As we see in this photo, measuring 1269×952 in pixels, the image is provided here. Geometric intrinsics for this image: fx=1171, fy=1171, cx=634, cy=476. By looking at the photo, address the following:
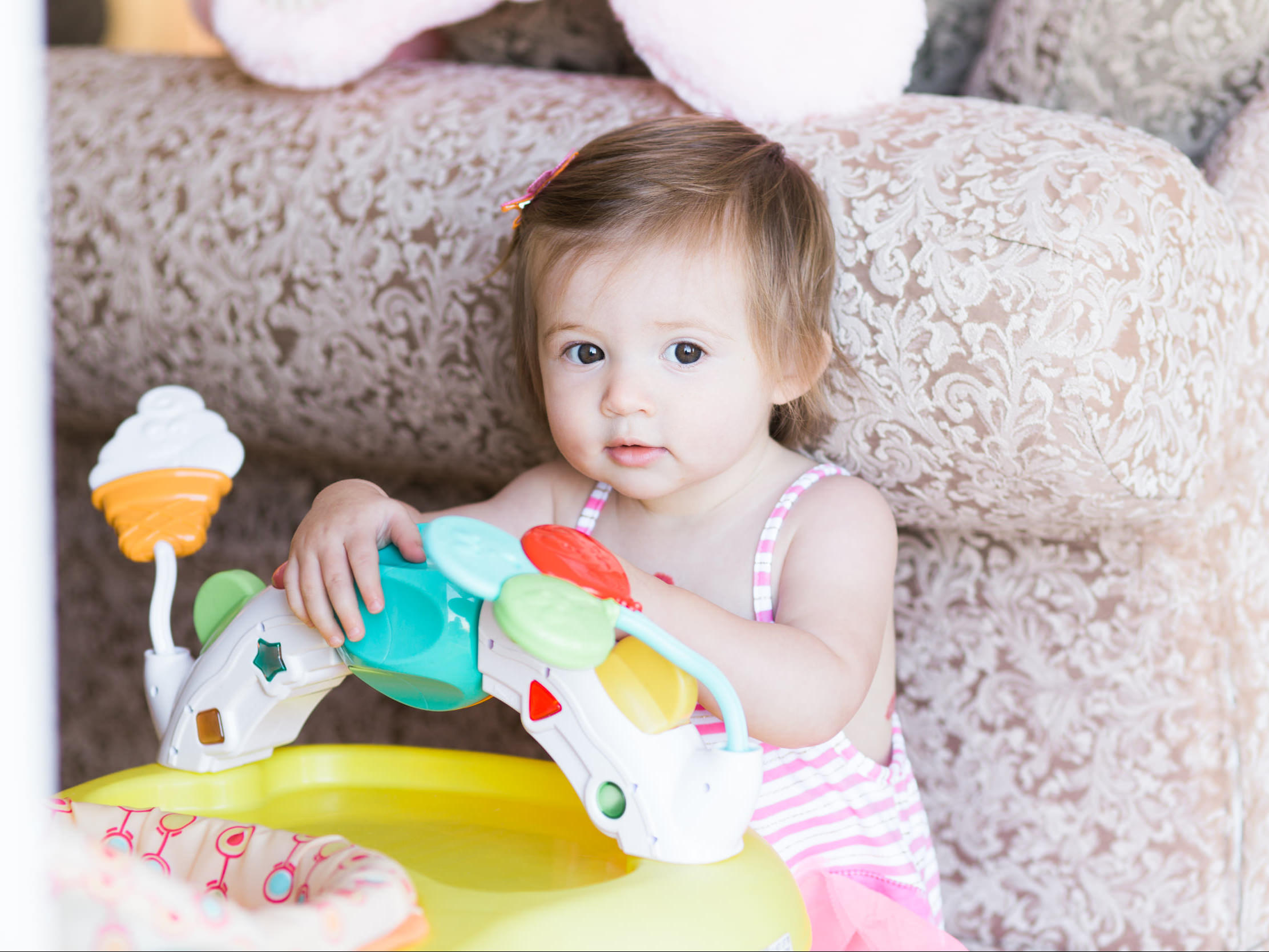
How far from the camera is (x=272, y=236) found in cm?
104

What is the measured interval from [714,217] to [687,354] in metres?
0.09

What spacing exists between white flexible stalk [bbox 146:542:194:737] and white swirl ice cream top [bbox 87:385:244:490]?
2.2 inches

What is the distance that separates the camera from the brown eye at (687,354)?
769 mm

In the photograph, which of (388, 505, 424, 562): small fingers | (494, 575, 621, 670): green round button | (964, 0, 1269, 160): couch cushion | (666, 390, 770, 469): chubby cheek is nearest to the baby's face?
(666, 390, 770, 469): chubby cheek

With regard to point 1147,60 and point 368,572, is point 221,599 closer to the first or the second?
point 368,572

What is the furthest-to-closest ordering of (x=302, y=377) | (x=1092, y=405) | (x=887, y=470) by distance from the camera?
(x=302, y=377)
(x=887, y=470)
(x=1092, y=405)

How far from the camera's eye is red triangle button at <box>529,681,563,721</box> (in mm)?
606

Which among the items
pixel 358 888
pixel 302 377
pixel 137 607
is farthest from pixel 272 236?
pixel 358 888

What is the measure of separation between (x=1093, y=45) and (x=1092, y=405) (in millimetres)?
350

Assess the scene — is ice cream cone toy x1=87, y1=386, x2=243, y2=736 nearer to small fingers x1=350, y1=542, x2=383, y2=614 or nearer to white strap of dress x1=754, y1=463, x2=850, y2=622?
small fingers x1=350, y1=542, x2=383, y2=614

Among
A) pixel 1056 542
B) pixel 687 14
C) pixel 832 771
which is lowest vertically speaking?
pixel 832 771

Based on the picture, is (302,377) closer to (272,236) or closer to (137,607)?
(272,236)

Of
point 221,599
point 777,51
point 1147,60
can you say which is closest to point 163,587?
point 221,599

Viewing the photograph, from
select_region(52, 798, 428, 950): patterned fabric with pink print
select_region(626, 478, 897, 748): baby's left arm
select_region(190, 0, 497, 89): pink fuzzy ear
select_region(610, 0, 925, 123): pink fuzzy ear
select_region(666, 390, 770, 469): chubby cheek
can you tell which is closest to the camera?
select_region(52, 798, 428, 950): patterned fabric with pink print
